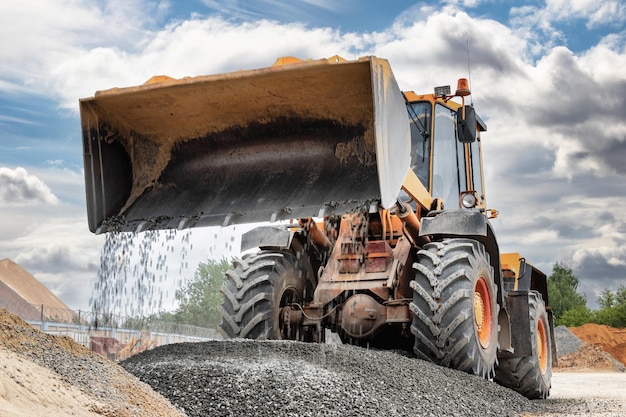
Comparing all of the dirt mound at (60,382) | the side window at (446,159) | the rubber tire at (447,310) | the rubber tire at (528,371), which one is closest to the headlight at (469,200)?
the side window at (446,159)

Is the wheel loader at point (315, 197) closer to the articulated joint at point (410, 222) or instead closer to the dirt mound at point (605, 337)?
the articulated joint at point (410, 222)

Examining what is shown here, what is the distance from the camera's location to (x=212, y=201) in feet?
20.7

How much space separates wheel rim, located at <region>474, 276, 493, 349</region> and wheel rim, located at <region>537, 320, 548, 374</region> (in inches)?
101

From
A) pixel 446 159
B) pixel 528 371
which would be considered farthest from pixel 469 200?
pixel 528 371

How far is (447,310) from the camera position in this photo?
635 centimetres

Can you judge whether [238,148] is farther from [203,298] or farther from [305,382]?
[203,298]

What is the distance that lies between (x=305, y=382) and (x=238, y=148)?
93.2 inches

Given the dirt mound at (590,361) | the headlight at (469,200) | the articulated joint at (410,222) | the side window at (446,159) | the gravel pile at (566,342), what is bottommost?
the dirt mound at (590,361)

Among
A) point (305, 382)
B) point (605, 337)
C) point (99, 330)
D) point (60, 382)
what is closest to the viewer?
point (60, 382)

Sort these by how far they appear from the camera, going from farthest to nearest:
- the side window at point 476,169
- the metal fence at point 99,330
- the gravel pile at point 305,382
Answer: the metal fence at point 99,330
the side window at point 476,169
the gravel pile at point 305,382

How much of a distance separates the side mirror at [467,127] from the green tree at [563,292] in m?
39.5

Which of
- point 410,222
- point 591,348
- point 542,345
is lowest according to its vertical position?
point 591,348

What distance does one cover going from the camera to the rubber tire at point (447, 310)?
6344 mm

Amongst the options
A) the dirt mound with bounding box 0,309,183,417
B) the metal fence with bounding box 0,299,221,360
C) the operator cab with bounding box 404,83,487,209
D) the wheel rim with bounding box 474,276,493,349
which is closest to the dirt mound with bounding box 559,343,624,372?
the metal fence with bounding box 0,299,221,360
